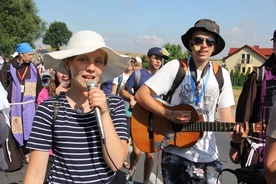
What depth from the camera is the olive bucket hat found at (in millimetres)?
2986

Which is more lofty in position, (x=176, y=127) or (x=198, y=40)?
(x=198, y=40)

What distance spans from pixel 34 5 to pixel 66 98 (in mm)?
55650

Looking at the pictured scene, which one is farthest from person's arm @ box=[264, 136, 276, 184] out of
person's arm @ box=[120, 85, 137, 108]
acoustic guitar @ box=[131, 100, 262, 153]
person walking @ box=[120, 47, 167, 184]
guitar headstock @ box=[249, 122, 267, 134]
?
person's arm @ box=[120, 85, 137, 108]

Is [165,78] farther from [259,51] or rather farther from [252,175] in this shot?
[259,51]

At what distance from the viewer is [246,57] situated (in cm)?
8019

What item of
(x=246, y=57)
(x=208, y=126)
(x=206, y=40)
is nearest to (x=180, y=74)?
(x=206, y=40)

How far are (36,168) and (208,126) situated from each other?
155cm

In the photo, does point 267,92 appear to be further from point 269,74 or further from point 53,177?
point 53,177

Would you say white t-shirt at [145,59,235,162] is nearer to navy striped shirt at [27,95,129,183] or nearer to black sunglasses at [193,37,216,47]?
black sunglasses at [193,37,216,47]

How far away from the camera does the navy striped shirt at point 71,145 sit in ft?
6.15

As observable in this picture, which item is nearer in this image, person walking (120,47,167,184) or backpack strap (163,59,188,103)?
backpack strap (163,59,188,103)

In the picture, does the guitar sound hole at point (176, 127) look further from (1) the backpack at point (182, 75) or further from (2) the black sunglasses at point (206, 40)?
(2) the black sunglasses at point (206, 40)

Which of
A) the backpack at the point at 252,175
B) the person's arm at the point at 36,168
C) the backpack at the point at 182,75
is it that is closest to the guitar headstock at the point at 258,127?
the backpack at the point at 182,75

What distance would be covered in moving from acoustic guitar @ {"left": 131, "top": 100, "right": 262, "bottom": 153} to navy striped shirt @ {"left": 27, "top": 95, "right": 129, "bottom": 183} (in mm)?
1219
